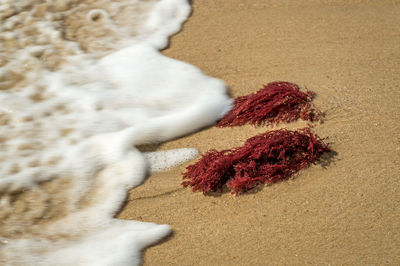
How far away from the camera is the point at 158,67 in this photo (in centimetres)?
346

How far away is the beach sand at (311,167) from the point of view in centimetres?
221

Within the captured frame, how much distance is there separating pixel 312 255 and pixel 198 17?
96.6 inches

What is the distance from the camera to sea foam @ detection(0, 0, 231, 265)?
238 centimetres

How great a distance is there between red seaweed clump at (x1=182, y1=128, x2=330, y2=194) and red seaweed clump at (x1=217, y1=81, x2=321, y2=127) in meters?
0.21

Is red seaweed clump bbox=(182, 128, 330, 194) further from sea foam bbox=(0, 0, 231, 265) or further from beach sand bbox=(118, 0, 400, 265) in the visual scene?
sea foam bbox=(0, 0, 231, 265)

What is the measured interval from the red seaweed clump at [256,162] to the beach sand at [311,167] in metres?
0.06

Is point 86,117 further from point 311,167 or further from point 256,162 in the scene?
point 311,167

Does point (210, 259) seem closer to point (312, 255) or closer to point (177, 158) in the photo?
point (312, 255)

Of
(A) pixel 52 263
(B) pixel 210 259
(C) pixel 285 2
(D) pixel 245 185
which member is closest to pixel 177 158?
(D) pixel 245 185

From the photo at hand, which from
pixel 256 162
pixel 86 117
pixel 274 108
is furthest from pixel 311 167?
pixel 86 117

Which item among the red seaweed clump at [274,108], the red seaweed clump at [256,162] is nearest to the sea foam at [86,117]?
the red seaweed clump at [274,108]

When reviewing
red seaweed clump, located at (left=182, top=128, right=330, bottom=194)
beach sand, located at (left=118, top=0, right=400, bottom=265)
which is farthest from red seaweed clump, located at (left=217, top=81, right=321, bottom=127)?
red seaweed clump, located at (left=182, top=128, right=330, bottom=194)

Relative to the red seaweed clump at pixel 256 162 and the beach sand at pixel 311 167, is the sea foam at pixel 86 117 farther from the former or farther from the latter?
the red seaweed clump at pixel 256 162

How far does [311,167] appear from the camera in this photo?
2.51 metres
